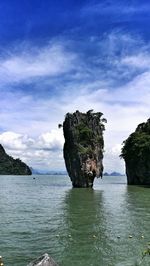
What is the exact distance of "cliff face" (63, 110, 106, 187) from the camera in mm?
74938

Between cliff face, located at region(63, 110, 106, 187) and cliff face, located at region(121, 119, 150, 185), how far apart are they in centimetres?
1313

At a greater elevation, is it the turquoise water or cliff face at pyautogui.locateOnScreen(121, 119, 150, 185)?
cliff face at pyautogui.locateOnScreen(121, 119, 150, 185)

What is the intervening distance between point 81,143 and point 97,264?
59652 mm

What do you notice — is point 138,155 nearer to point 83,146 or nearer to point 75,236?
point 83,146

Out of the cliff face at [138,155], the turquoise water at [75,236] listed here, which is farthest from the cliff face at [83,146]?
the turquoise water at [75,236]

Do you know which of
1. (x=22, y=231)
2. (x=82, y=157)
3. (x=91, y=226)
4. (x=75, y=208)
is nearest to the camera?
(x=22, y=231)

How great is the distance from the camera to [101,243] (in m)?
20.8

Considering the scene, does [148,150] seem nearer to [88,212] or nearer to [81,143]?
[81,143]

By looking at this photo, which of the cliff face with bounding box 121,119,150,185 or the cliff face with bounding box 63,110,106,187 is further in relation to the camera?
the cliff face with bounding box 121,119,150,185

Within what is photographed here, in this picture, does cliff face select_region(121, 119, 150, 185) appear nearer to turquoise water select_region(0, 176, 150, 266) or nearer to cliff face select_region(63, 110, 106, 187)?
cliff face select_region(63, 110, 106, 187)

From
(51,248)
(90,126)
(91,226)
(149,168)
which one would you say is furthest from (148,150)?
(51,248)

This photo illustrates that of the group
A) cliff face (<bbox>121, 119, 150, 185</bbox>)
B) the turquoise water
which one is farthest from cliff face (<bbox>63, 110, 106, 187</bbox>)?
the turquoise water

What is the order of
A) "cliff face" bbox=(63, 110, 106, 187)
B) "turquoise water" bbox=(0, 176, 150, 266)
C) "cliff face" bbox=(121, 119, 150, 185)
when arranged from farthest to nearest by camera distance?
"cliff face" bbox=(121, 119, 150, 185), "cliff face" bbox=(63, 110, 106, 187), "turquoise water" bbox=(0, 176, 150, 266)

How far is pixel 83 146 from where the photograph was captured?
76312mm
